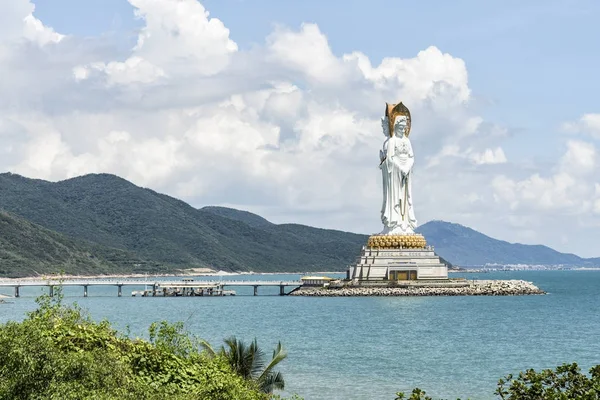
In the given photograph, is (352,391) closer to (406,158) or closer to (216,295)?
(406,158)

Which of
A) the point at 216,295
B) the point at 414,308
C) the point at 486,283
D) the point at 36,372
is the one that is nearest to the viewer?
the point at 36,372

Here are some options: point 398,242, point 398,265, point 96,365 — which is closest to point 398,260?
point 398,265

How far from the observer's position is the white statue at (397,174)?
99500 millimetres

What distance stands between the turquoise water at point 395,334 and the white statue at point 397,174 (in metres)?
10.3

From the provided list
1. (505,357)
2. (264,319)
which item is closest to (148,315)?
(264,319)

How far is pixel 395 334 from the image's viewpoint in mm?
59406

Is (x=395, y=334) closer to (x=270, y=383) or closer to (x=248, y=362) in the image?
(x=270, y=383)

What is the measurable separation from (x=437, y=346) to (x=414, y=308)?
26359 millimetres

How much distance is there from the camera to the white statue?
99.5 metres

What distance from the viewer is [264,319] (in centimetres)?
7356

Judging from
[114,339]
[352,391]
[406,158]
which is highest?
[406,158]

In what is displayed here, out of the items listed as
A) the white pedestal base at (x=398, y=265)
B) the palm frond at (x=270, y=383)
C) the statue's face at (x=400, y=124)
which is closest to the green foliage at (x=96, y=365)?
the palm frond at (x=270, y=383)

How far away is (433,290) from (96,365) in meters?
78.7

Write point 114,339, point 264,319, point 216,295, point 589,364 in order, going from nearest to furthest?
point 114,339 → point 589,364 → point 264,319 → point 216,295
